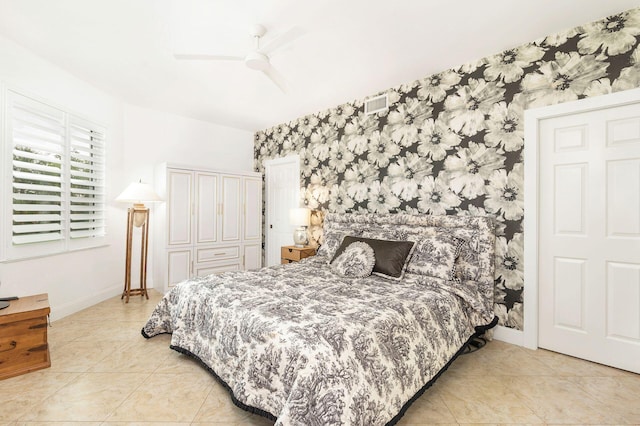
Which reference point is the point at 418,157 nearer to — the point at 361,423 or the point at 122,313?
the point at 361,423

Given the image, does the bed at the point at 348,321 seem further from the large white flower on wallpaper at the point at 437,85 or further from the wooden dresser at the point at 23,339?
the large white flower on wallpaper at the point at 437,85

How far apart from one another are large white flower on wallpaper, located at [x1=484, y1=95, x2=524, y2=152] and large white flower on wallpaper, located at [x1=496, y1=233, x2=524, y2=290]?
2.72 feet

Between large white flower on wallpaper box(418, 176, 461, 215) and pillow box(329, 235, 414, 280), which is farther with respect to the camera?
large white flower on wallpaper box(418, 176, 461, 215)

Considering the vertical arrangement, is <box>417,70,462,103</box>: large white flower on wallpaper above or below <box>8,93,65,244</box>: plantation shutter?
above

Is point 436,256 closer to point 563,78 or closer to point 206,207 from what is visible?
point 563,78

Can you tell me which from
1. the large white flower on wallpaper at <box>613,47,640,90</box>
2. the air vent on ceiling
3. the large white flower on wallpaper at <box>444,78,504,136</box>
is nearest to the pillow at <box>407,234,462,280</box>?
the large white flower on wallpaper at <box>444,78,504,136</box>

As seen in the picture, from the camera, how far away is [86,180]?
354 centimetres

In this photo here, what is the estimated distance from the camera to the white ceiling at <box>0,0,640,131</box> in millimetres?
2162

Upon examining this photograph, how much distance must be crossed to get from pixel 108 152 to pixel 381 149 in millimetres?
3467

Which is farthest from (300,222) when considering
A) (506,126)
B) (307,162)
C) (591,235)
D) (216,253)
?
(591,235)

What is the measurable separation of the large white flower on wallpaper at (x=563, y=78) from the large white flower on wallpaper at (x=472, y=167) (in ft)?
1.73

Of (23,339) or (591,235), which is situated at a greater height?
(591,235)

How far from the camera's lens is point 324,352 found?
1404 mm

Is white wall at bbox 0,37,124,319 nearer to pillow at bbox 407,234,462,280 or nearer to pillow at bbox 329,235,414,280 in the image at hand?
pillow at bbox 329,235,414,280
